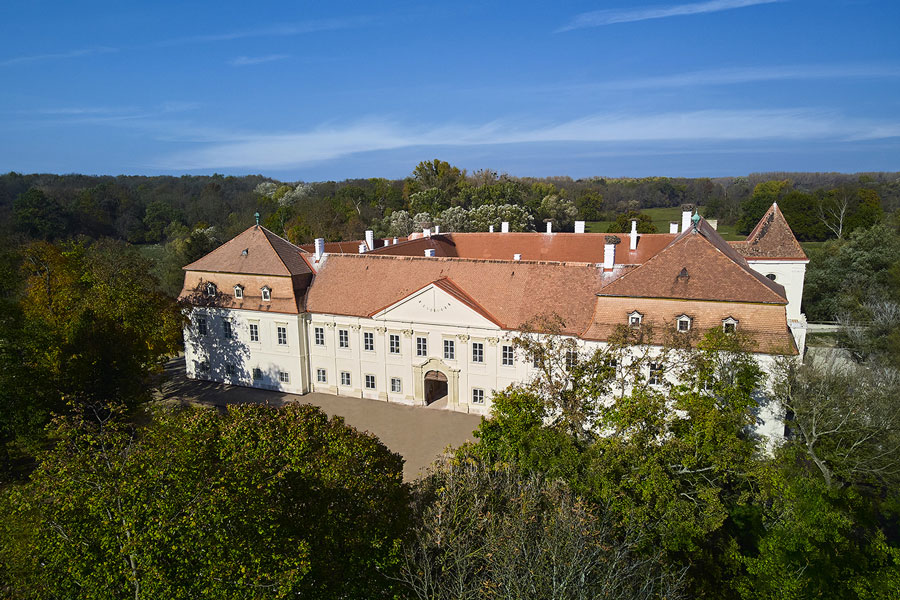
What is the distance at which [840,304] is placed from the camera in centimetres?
4831

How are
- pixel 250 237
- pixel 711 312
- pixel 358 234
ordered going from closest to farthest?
pixel 711 312 < pixel 250 237 < pixel 358 234

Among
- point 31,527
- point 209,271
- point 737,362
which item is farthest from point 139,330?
point 737,362

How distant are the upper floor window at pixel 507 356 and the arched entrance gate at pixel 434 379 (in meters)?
3.04

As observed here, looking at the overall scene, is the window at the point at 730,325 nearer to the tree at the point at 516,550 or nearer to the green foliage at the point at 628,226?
the tree at the point at 516,550

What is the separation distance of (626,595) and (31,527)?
12542mm

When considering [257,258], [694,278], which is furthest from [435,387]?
[694,278]

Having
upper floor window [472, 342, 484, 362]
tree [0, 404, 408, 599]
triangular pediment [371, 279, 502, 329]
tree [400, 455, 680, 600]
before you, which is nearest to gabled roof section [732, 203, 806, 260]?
triangular pediment [371, 279, 502, 329]

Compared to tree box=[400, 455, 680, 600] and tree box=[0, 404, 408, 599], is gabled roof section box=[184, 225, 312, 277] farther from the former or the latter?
tree box=[400, 455, 680, 600]

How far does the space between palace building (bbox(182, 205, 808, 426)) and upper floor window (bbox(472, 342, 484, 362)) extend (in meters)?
0.06

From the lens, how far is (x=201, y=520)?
10.8 m

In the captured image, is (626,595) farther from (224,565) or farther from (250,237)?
(250,237)

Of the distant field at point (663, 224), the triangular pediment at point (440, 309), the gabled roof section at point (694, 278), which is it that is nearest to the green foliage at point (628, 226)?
the distant field at point (663, 224)

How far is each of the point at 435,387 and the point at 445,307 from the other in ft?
21.5

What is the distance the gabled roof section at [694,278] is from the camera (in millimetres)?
25844
